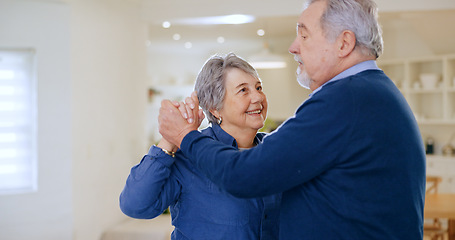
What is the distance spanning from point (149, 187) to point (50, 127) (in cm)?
237

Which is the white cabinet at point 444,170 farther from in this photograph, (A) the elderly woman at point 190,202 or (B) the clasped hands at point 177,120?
(B) the clasped hands at point 177,120

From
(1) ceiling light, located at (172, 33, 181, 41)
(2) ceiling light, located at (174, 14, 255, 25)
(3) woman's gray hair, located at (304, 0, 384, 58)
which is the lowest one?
(3) woman's gray hair, located at (304, 0, 384, 58)

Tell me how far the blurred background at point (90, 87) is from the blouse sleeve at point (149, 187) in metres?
2.29

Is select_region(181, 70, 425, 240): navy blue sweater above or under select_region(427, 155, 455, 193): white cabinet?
above

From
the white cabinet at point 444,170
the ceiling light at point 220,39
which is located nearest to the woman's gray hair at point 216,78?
the white cabinet at point 444,170

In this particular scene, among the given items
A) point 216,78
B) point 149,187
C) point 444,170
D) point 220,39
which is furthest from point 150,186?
point 220,39

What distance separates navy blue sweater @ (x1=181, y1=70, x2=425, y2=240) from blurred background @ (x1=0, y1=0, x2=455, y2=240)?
9.09ft

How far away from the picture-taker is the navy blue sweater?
119cm

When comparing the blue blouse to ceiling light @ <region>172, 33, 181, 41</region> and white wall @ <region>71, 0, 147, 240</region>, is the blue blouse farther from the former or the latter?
ceiling light @ <region>172, 33, 181, 41</region>

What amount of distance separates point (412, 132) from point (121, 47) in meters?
3.99

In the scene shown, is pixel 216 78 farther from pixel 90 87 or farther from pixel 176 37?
pixel 176 37

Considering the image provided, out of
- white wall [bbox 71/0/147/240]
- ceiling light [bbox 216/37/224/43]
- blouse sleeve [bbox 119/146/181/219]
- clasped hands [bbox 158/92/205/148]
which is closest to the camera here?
clasped hands [bbox 158/92/205/148]

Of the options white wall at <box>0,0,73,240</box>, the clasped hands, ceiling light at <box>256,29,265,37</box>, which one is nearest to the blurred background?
white wall at <box>0,0,73,240</box>

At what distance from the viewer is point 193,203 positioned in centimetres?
167
